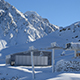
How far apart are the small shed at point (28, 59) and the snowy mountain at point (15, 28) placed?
5337 centimetres

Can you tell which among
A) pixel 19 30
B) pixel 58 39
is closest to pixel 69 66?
pixel 58 39

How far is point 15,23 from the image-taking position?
106m

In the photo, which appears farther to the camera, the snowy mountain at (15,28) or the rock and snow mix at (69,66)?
the snowy mountain at (15,28)

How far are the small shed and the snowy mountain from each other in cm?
5337

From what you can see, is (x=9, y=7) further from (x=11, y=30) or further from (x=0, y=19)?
(x=11, y=30)

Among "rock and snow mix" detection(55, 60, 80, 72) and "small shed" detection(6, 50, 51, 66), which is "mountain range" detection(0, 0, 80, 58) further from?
"rock and snow mix" detection(55, 60, 80, 72)

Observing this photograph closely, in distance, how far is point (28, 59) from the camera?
2900 cm

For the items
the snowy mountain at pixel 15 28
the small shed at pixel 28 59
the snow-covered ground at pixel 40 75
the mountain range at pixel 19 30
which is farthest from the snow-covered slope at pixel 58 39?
the snow-covered ground at pixel 40 75

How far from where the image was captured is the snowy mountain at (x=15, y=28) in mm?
90256

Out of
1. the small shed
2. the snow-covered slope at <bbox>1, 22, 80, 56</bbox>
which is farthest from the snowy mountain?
the small shed

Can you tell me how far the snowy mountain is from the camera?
90.3 m

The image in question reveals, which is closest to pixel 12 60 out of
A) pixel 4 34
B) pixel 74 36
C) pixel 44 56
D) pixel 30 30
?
pixel 44 56

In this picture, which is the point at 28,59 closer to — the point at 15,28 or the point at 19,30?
the point at 19,30

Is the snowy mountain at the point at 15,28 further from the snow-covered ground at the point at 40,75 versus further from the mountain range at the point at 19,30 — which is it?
the snow-covered ground at the point at 40,75
